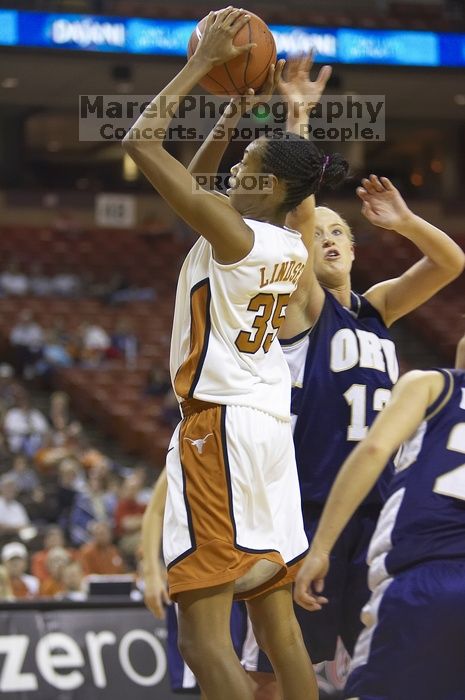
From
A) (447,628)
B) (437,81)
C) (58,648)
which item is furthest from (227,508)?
(437,81)

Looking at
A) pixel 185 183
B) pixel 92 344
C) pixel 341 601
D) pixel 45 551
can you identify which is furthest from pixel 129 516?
pixel 185 183

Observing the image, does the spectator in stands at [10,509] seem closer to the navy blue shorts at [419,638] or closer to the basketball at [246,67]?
the basketball at [246,67]

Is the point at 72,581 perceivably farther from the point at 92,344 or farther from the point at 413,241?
the point at 92,344

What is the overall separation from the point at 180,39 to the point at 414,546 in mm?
14310

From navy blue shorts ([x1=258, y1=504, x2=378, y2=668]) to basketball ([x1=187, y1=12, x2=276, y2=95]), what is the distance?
150cm

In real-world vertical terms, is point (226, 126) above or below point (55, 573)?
above

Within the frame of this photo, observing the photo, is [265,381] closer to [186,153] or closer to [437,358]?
[437,358]

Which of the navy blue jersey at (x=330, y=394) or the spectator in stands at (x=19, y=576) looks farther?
the spectator in stands at (x=19, y=576)

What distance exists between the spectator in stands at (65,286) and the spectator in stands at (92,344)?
6.58ft

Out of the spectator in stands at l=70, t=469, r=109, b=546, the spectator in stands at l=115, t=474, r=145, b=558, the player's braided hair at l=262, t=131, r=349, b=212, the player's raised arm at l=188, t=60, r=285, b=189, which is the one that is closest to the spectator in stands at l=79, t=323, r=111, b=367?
the spectator in stands at l=70, t=469, r=109, b=546

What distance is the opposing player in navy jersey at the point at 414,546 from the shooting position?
303 centimetres

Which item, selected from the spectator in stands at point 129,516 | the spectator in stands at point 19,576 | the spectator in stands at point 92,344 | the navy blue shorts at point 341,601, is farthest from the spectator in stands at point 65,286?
the navy blue shorts at point 341,601

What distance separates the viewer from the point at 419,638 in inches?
120

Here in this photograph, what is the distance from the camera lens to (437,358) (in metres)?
18.8
